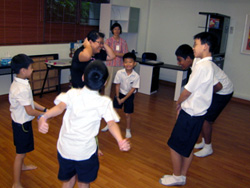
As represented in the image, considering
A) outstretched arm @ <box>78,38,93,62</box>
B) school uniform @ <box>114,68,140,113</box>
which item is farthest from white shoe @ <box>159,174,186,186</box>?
outstretched arm @ <box>78,38,93,62</box>

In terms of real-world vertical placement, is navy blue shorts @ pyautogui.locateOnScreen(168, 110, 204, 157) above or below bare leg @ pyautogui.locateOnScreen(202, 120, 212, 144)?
above

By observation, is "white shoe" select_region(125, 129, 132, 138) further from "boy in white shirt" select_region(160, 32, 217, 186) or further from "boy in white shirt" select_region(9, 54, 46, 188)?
"boy in white shirt" select_region(9, 54, 46, 188)

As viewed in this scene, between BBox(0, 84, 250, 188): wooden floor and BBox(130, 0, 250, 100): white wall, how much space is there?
1998 mm

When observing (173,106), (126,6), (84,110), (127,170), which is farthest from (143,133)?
(126,6)

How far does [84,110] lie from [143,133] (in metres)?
2.51

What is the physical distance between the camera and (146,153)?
3.39m

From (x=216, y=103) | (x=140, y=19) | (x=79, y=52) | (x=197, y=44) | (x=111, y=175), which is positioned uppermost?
(x=140, y=19)

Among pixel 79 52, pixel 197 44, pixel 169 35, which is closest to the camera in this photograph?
pixel 197 44

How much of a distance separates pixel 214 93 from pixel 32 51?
3780 millimetres

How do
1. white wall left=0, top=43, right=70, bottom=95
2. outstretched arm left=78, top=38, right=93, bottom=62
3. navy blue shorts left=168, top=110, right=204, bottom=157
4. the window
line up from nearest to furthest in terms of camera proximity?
1. navy blue shorts left=168, top=110, right=204, bottom=157
2. outstretched arm left=78, top=38, right=93, bottom=62
3. the window
4. white wall left=0, top=43, right=70, bottom=95

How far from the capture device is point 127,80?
3598 mm

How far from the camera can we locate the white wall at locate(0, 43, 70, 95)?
5.01 m

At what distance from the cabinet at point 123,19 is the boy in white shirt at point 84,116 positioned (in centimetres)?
508

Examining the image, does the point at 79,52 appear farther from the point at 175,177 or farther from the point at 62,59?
the point at 62,59
